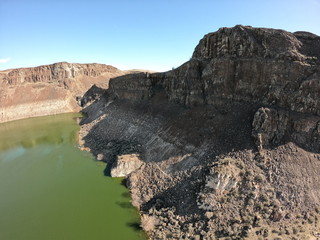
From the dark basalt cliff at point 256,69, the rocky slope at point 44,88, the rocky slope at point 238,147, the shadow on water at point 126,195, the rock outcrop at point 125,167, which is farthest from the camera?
the rocky slope at point 44,88

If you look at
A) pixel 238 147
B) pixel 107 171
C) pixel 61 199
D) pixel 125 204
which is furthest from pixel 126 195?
pixel 238 147

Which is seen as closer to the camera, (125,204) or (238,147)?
(238,147)

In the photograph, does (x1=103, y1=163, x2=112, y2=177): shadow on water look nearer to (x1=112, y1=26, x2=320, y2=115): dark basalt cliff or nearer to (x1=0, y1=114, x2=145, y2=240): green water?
(x1=0, y1=114, x2=145, y2=240): green water

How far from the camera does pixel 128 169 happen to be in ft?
73.6

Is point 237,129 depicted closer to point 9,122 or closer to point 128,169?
point 128,169

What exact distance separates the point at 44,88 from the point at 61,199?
61329mm

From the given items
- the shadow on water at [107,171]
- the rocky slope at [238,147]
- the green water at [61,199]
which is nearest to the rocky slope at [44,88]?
the green water at [61,199]

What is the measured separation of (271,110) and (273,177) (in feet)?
18.1

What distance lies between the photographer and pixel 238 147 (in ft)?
58.3

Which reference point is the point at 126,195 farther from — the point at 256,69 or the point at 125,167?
the point at 256,69

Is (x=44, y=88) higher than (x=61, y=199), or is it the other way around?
(x=44, y=88)

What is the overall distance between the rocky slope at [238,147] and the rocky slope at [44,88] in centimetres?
4825

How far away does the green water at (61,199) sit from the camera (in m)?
15.6

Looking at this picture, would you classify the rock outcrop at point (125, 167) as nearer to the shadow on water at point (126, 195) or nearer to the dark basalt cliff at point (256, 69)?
the shadow on water at point (126, 195)
